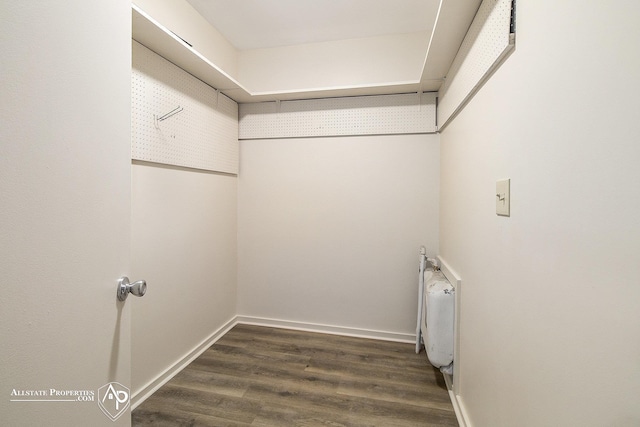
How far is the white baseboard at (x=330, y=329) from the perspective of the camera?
2.56 m

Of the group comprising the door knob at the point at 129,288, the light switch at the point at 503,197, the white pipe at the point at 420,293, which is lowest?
the white pipe at the point at 420,293

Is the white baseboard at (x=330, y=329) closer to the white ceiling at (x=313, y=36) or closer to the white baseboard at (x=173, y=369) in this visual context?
the white baseboard at (x=173, y=369)

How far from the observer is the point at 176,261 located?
2023 millimetres

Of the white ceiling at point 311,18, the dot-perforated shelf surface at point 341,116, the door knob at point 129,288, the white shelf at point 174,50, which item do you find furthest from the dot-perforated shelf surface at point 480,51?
the white shelf at point 174,50

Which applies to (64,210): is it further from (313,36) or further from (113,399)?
(313,36)

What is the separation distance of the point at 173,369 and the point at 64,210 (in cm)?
180

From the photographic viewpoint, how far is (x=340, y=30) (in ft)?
7.97

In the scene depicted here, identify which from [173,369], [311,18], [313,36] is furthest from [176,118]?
[173,369]

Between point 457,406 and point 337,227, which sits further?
point 337,227

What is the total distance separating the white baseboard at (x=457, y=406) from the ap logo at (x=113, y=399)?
1646 mm

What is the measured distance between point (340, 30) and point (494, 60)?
174 centimetres

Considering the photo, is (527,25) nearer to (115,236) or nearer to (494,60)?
(494,60)

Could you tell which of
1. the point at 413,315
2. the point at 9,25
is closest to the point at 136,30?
the point at 9,25

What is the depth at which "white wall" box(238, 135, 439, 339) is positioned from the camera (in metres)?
2.53
